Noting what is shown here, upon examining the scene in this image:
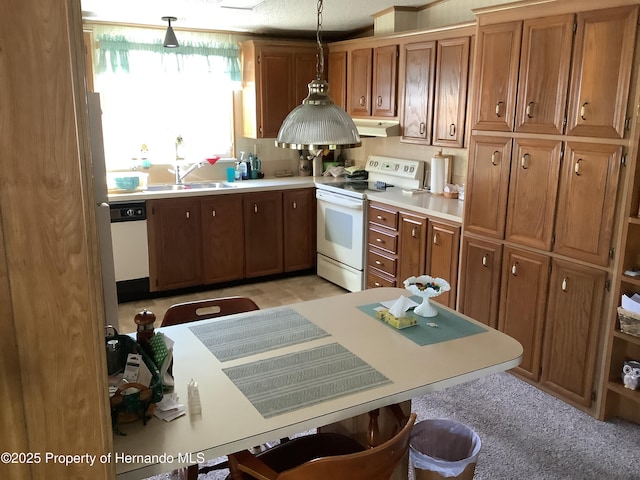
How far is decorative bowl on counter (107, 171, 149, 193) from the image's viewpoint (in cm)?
456

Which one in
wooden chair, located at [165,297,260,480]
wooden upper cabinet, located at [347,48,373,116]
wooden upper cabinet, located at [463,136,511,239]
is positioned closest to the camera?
wooden chair, located at [165,297,260,480]

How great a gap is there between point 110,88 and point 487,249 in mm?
3472

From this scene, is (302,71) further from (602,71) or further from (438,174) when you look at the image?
(602,71)

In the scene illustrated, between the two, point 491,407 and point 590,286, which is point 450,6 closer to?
point 590,286

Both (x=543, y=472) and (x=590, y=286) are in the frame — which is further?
(x=590, y=286)

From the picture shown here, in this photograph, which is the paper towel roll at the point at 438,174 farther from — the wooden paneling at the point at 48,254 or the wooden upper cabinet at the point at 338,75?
the wooden paneling at the point at 48,254

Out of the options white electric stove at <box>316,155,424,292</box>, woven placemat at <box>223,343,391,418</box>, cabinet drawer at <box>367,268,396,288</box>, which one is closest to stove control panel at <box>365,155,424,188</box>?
white electric stove at <box>316,155,424,292</box>

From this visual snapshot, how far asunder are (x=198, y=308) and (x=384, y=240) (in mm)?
2301

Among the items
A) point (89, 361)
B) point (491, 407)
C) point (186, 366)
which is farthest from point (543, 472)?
point (89, 361)

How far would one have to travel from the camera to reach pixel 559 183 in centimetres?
293

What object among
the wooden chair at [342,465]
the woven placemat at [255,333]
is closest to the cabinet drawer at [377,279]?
the woven placemat at [255,333]

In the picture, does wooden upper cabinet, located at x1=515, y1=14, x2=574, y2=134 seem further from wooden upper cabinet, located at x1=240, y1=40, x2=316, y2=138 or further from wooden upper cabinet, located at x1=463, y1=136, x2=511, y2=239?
wooden upper cabinet, located at x1=240, y1=40, x2=316, y2=138

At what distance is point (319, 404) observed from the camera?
1.57 m

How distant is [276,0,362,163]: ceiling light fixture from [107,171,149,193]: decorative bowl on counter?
9.50 feet
